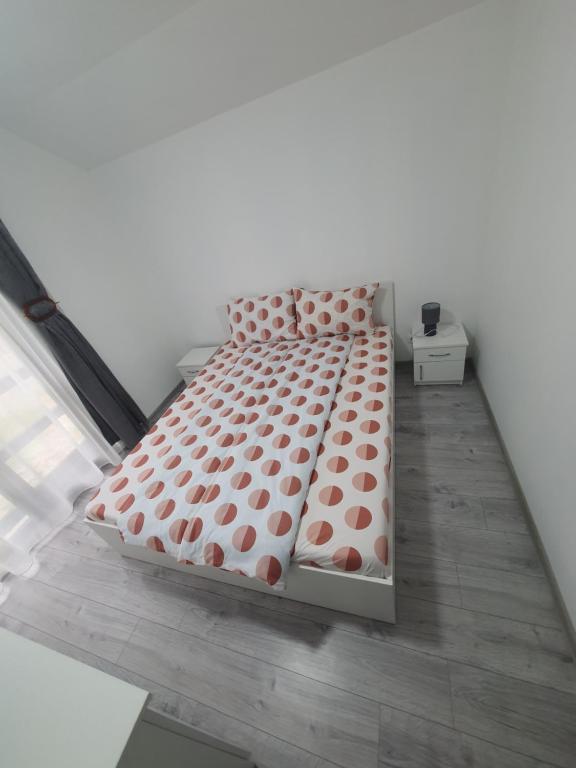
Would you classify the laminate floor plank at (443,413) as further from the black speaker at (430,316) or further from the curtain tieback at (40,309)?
the curtain tieback at (40,309)

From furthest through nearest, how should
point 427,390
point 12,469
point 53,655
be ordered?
point 427,390 → point 12,469 → point 53,655

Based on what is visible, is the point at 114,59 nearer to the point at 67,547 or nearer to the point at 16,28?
the point at 16,28

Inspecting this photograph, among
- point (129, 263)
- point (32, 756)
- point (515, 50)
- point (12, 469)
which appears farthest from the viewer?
point (129, 263)

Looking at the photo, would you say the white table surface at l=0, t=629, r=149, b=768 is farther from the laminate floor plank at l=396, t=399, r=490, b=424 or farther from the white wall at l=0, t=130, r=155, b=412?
the white wall at l=0, t=130, r=155, b=412

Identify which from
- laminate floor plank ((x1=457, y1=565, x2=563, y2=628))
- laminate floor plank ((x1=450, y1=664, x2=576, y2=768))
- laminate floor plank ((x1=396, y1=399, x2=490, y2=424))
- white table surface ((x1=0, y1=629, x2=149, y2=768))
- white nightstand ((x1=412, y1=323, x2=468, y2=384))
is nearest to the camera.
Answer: white table surface ((x1=0, y1=629, x2=149, y2=768))

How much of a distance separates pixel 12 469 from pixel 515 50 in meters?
3.51

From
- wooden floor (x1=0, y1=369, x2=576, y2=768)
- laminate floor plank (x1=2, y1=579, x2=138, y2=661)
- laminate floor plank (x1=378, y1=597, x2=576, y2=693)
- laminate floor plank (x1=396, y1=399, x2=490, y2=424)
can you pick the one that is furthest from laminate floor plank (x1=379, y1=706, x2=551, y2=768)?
laminate floor plank (x1=396, y1=399, x2=490, y2=424)

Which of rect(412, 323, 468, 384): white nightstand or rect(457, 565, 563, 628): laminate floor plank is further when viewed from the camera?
rect(412, 323, 468, 384): white nightstand

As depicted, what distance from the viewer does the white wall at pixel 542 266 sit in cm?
101

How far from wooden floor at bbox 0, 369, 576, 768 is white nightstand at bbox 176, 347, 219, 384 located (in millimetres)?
1610

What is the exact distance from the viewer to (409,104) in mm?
1641

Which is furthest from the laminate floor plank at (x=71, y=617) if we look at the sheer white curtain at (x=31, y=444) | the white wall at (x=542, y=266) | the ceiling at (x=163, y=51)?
the ceiling at (x=163, y=51)

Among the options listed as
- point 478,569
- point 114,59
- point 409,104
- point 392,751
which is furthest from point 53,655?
point 409,104

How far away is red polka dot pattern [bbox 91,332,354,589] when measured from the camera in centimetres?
112
